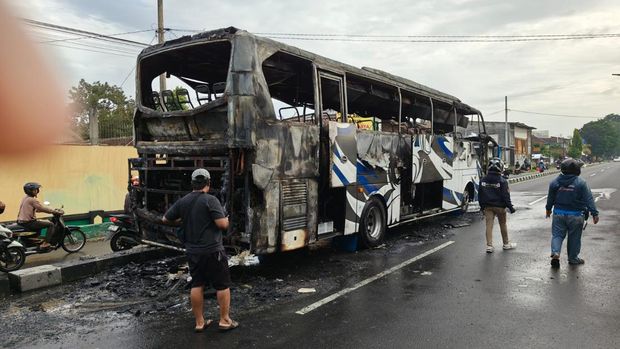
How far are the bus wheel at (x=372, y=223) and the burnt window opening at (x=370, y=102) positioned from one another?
1.49 meters

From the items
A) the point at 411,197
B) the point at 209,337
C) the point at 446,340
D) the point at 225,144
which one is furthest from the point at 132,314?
the point at 411,197

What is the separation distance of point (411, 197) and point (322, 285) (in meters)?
4.31

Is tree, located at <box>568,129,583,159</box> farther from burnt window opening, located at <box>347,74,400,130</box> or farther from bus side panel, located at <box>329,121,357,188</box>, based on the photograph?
bus side panel, located at <box>329,121,357,188</box>

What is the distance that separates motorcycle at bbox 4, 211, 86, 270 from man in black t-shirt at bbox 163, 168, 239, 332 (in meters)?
4.30

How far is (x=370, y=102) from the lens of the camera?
889cm

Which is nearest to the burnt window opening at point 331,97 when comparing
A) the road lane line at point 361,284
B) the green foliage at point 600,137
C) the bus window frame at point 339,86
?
the bus window frame at point 339,86

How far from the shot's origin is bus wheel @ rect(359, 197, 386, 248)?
25.7 feet

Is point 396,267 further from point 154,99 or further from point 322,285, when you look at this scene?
point 154,99

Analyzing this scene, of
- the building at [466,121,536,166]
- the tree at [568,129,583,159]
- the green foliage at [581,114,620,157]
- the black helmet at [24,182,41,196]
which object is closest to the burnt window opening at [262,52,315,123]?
the black helmet at [24,182,41,196]

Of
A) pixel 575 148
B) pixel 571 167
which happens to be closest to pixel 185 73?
pixel 571 167

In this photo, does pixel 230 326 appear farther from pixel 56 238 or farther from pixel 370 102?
pixel 370 102

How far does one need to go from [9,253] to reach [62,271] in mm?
1411

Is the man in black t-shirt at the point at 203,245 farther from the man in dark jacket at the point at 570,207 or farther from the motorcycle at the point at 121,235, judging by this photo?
the man in dark jacket at the point at 570,207

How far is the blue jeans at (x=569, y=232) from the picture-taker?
21.3ft
